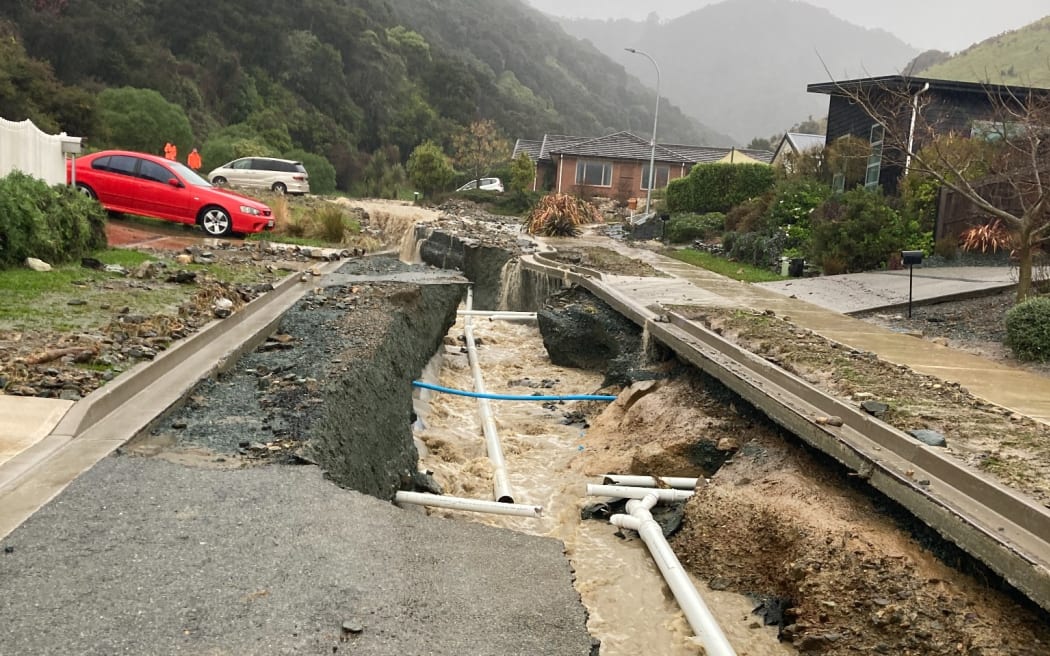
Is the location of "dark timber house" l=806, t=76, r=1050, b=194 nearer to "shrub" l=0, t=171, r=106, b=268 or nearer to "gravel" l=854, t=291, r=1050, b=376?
"gravel" l=854, t=291, r=1050, b=376

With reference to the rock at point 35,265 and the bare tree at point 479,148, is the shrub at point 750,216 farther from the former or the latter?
the bare tree at point 479,148

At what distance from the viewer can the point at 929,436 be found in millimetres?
5820

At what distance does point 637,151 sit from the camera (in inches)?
2126

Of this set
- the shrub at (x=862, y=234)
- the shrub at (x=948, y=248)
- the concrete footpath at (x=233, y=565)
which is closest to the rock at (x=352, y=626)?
the concrete footpath at (x=233, y=565)

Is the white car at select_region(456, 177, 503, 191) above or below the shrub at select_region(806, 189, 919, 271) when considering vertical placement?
above

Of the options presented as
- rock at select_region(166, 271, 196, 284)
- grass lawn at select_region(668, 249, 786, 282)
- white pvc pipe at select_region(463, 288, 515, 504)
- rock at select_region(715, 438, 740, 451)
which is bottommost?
white pvc pipe at select_region(463, 288, 515, 504)

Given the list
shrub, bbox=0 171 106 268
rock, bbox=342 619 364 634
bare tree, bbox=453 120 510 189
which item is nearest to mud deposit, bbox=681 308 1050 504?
rock, bbox=342 619 364 634

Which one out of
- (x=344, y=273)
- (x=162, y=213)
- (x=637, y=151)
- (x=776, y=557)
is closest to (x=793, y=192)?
(x=344, y=273)

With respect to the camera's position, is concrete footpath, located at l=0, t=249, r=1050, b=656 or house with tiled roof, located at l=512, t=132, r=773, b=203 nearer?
concrete footpath, located at l=0, t=249, r=1050, b=656

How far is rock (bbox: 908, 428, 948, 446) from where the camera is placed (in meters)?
5.73

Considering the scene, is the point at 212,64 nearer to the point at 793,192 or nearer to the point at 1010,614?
the point at 793,192

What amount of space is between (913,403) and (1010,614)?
2.76 metres

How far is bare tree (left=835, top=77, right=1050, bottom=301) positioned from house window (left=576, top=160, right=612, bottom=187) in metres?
29.2

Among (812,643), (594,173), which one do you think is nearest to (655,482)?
(812,643)
